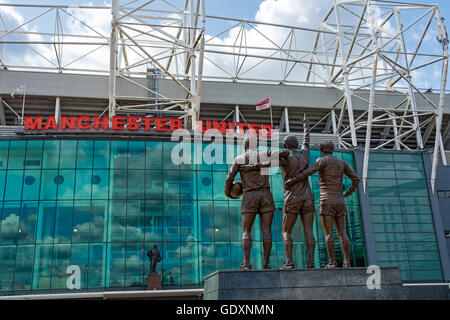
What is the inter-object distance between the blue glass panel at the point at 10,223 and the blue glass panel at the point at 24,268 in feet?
2.85

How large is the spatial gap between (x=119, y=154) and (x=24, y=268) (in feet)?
30.3

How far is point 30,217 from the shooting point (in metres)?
30.9

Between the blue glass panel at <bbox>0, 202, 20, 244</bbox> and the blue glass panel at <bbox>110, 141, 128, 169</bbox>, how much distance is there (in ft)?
21.5

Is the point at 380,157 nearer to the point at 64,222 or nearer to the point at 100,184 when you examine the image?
the point at 100,184

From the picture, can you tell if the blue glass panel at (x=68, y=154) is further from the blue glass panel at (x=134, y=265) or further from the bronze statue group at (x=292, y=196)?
the bronze statue group at (x=292, y=196)

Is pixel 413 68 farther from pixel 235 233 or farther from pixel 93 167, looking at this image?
pixel 93 167

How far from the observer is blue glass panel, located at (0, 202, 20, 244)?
30438mm

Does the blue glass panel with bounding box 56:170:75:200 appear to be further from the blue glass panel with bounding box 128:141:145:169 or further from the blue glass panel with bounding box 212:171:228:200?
the blue glass panel with bounding box 212:171:228:200

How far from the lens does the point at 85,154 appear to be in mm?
32625

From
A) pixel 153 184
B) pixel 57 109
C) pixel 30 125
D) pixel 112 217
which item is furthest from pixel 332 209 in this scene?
pixel 57 109

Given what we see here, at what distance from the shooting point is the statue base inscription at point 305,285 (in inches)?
456

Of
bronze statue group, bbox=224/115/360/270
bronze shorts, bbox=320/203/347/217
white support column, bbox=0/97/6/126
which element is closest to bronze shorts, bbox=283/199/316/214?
bronze statue group, bbox=224/115/360/270

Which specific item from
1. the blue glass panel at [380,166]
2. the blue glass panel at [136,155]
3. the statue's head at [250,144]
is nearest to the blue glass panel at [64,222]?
the blue glass panel at [136,155]

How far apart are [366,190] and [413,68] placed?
12381 mm
